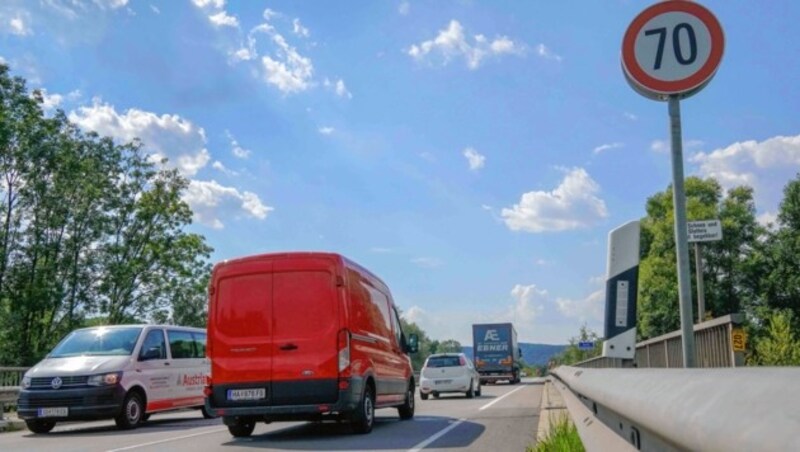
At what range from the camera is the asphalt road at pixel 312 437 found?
10.1 meters

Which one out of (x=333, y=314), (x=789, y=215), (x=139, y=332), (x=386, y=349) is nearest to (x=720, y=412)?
(x=333, y=314)

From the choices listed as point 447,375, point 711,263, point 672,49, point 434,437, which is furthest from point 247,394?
point 711,263

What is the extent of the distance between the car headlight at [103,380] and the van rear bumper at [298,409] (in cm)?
340

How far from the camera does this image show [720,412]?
4.16ft

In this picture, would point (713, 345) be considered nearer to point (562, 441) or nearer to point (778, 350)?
point (562, 441)

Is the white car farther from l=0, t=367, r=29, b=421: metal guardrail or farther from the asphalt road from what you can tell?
l=0, t=367, r=29, b=421: metal guardrail

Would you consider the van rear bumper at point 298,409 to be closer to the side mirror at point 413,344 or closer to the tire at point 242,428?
the tire at point 242,428

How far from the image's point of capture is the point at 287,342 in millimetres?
11172

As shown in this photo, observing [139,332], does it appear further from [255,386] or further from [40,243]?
[40,243]

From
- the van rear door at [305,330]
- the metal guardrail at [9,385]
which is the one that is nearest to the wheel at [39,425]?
the metal guardrail at [9,385]

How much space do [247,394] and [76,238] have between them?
42130 millimetres

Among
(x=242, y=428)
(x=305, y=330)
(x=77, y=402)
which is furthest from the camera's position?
(x=77, y=402)

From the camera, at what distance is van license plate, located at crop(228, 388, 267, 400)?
1108 cm

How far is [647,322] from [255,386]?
159 ft
